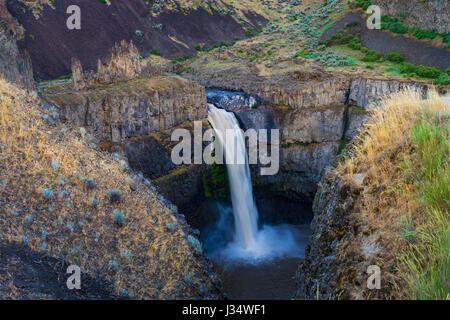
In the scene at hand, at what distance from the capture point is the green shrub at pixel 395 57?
28645mm

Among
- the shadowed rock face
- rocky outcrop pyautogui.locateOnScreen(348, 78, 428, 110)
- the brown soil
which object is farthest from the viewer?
the shadowed rock face

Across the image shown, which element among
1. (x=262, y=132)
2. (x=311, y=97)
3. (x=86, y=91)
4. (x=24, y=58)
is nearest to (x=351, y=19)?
(x=311, y=97)

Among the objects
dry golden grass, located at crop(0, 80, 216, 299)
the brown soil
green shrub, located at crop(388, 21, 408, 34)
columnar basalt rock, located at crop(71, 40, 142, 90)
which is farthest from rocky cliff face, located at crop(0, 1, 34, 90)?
green shrub, located at crop(388, 21, 408, 34)

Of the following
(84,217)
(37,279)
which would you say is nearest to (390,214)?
(37,279)

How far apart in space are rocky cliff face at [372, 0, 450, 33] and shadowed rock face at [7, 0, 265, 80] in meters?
19.5

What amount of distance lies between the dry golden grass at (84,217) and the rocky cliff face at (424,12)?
1271 inches

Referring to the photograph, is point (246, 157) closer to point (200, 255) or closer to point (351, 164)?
point (200, 255)

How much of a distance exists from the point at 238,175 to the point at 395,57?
1837 cm

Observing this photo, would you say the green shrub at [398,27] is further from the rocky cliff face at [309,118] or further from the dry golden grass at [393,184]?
the dry golden grass at [393,184]

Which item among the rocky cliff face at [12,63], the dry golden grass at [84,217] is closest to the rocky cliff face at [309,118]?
the rocky cliff face at [12,63]

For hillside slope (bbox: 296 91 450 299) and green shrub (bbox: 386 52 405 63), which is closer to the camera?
hillside slope (bbox: 296 91 450 299)

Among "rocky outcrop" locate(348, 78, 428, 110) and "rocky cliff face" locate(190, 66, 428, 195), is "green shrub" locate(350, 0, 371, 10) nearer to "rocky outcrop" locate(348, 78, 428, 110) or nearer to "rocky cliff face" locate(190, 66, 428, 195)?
"rocky outcrop" locate(348, 78, 428, 110)

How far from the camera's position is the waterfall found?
20312 mm
